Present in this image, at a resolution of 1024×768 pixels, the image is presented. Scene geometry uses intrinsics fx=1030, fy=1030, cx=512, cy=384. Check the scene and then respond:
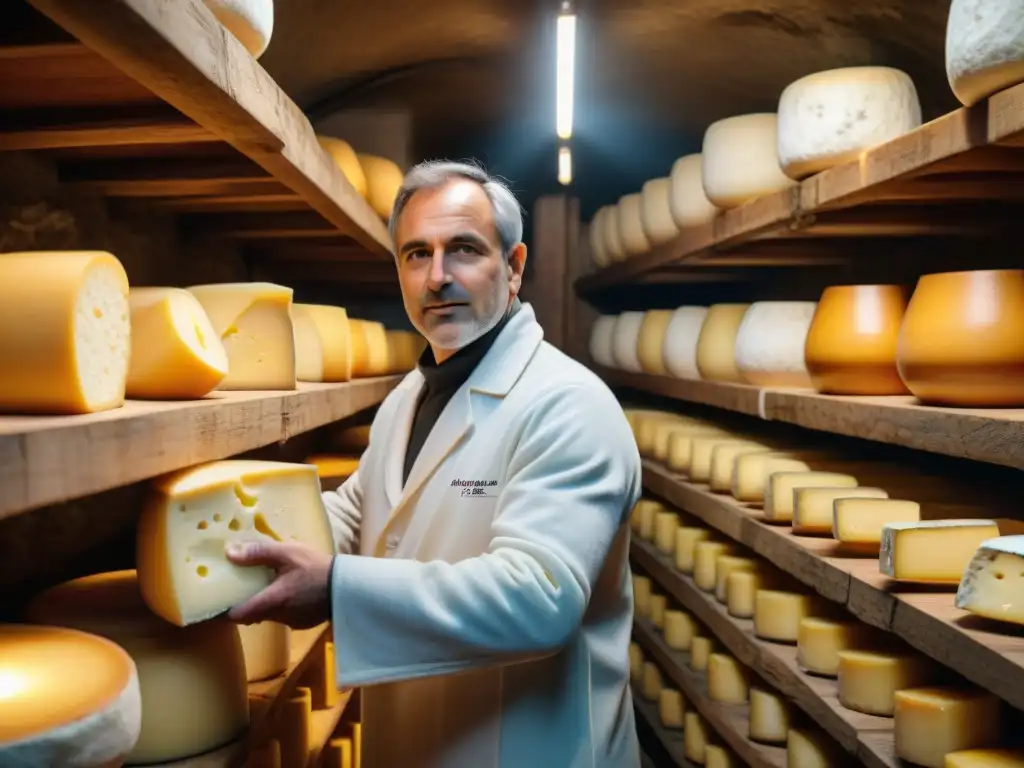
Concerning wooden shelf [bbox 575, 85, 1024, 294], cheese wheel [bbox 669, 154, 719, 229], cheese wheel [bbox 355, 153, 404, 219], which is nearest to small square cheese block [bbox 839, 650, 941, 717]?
wooden shelf [bbox 575, 85, 1024, 294]

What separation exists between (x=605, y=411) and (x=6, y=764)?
1000 millimetres

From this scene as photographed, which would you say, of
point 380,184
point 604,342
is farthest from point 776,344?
point 604,342

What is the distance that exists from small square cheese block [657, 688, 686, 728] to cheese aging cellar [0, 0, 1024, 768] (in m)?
0.27

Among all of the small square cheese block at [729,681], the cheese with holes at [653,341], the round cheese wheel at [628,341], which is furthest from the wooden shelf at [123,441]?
the round cheese wheel at [628,341]

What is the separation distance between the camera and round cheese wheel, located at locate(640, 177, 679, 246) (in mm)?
3588

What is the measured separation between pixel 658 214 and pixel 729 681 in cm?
166

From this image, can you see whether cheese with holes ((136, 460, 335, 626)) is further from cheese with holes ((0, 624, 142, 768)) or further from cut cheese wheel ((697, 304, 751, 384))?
cut cheese wheel ((697, 304, 751, 384))

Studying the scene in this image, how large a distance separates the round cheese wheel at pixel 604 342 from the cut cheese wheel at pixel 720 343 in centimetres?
138

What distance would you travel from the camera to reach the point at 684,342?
3.44 meters

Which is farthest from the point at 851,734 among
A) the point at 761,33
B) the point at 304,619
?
the point at 761,33

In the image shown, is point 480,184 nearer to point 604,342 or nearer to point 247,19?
point 247,19

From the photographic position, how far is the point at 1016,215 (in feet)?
7.00

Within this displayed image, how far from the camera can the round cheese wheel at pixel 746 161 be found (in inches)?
102

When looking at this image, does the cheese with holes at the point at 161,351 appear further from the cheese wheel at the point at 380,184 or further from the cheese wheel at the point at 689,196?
the cheese wheel at the point at 689,196
